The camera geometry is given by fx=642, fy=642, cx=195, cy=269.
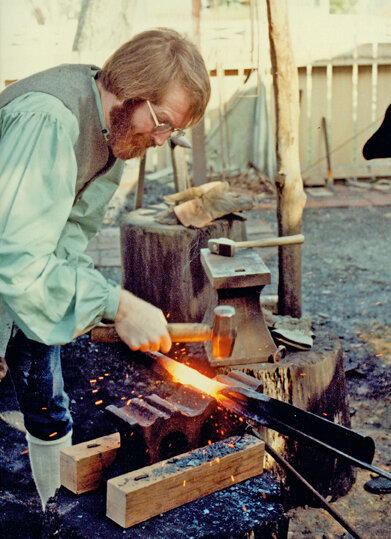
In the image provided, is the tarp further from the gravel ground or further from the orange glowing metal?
the orange glowing metal

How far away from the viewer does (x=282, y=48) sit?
3660 millimetres

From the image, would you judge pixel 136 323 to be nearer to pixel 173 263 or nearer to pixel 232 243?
pixel 232 243

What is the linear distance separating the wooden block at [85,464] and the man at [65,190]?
1.29 feet

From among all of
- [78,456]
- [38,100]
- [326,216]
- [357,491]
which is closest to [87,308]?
[78,456]

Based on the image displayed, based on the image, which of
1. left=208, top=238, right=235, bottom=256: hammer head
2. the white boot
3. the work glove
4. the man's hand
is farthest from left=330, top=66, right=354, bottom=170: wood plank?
the man's hand

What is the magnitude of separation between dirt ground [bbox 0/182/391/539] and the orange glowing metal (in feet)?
3.96

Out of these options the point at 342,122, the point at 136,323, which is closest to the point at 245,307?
the point at 136,323

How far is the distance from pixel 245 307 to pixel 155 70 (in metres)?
1.27

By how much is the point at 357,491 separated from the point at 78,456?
1715mm

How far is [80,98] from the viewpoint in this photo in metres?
2.20

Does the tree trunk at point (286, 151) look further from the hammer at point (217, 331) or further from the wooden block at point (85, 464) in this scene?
the wooden block at point (85, 464)

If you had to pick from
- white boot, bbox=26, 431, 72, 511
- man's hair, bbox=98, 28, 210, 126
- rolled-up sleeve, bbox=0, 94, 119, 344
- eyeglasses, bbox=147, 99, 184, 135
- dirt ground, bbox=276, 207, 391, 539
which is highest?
man's hair, bbox=98, 28, 210, 126

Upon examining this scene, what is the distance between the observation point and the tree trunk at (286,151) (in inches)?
144

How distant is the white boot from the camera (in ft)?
9.05
